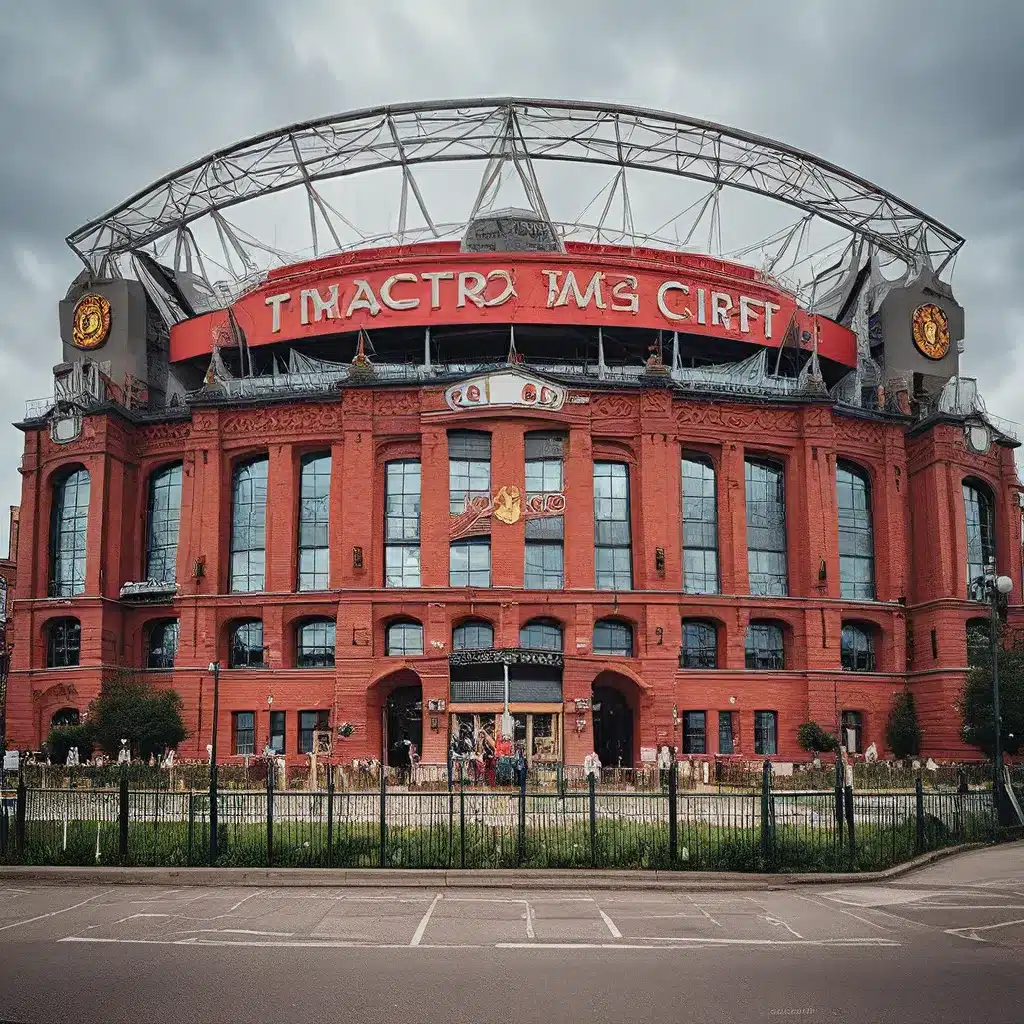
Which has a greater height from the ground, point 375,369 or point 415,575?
point 375,369

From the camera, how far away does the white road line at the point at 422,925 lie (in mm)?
18141

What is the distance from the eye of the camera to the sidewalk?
24.5 metres

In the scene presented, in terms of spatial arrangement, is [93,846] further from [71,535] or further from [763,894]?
[71,535]


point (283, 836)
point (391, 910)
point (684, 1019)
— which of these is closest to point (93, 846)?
point (283, 836)

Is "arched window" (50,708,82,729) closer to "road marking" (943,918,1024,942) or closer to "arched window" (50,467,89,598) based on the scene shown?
"arched window" (50,467,89,598)

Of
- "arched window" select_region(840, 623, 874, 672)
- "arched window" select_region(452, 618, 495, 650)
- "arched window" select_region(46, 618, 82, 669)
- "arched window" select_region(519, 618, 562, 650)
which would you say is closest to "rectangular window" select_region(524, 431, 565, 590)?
"arched window" select_region(519, 618, 562, 650)

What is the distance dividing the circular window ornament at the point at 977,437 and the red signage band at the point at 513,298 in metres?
11.8

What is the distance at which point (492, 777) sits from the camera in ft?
153

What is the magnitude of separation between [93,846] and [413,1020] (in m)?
15.8

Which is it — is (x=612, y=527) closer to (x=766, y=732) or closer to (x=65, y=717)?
(x=766, y=732)

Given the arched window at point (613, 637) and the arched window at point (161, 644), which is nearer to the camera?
the arched window at point (613, 637)

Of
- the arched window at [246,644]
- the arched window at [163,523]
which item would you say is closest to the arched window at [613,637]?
the arched window at [246,644]

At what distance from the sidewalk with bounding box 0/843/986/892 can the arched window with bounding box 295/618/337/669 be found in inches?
1572

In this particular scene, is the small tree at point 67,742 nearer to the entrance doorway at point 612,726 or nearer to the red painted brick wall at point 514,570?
the red painted brick wall at point 514,570
